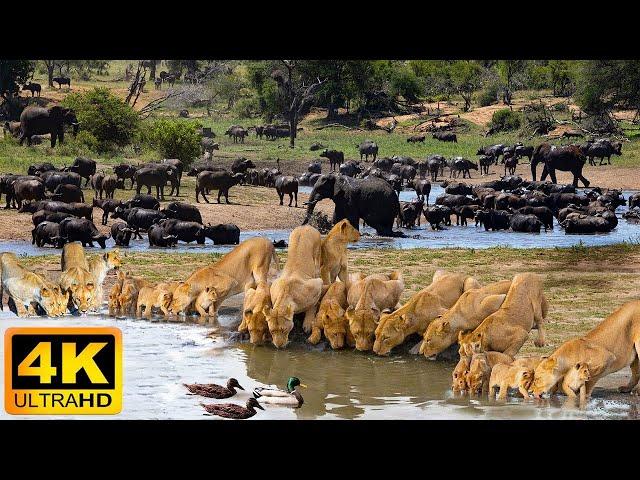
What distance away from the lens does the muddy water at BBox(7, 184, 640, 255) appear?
17234 mm

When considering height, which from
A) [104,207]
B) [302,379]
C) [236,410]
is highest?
[104,207]

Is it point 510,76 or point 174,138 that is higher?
point 510,76

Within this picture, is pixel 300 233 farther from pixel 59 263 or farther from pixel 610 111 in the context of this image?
pixel 610 111

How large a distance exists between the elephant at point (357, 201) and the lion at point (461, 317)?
7.52 m

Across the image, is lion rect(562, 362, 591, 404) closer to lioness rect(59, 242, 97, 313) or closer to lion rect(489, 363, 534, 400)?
lion rect(489, 363, 534, 400)

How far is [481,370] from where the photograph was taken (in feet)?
33.6

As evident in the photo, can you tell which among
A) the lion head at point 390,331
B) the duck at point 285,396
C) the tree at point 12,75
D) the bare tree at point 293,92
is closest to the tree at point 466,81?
the bare tree at point 293,92

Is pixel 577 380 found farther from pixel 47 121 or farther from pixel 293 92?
pixel 47 121

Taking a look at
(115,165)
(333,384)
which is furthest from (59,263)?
(333,384)

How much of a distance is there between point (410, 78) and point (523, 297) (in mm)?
7661

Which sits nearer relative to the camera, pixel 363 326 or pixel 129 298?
pixel 363 326

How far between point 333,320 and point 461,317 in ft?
3.87

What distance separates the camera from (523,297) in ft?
35.9

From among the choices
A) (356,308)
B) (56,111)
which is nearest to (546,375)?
(356,308)
